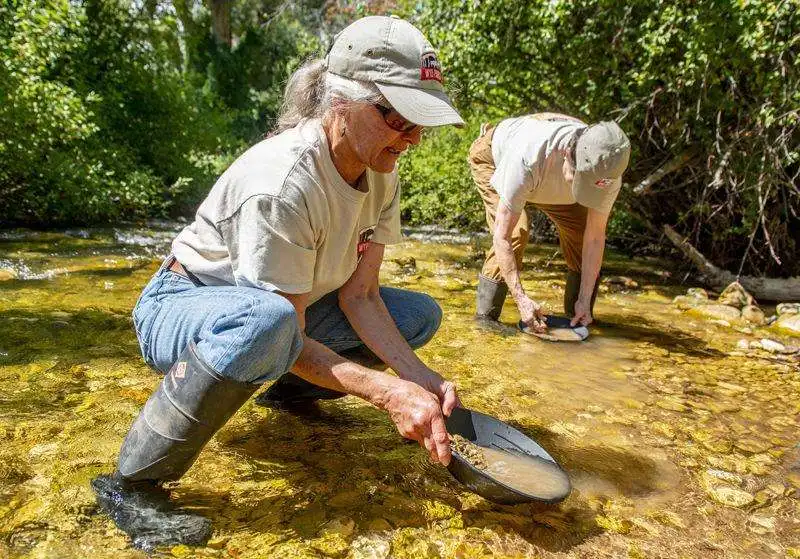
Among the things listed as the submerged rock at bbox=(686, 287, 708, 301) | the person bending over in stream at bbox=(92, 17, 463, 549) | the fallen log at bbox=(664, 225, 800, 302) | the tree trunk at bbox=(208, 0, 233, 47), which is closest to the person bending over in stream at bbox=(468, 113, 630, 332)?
the submerged rock at bbox=(686, 287, 708, 301)

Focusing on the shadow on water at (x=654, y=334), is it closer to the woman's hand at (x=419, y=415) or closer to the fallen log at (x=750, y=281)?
the fallen log at (x=750, y=281)

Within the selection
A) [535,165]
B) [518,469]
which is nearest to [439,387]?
[518,469]

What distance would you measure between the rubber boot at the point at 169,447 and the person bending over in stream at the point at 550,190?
→ 7.34ft

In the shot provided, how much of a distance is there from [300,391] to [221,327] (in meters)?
0.85

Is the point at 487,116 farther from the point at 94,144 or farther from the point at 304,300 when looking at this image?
the point at 304,300

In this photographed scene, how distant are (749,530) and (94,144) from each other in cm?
865

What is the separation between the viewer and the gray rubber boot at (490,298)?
4062 millimetres

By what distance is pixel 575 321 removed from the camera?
155 inches

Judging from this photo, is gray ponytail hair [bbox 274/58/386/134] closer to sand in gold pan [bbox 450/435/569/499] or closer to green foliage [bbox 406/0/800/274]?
sand in gold pan [bbox 450/435/569/499]

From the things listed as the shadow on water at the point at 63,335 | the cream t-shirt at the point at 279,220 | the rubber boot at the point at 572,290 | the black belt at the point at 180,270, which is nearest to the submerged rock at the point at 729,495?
the cream t-shirt at the point at 279,220

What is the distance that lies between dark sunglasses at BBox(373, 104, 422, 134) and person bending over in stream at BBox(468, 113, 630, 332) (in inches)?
72.5

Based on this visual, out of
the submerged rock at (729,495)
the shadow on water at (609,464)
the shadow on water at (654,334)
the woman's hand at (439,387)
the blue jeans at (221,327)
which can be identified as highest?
the blue jeans at (221,327)

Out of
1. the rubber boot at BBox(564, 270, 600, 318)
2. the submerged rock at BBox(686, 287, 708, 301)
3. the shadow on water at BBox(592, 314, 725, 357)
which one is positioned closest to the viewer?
the shadow on water at BBox(592, 314, 725, 357)

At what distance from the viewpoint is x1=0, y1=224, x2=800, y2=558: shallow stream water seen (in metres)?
1.75
